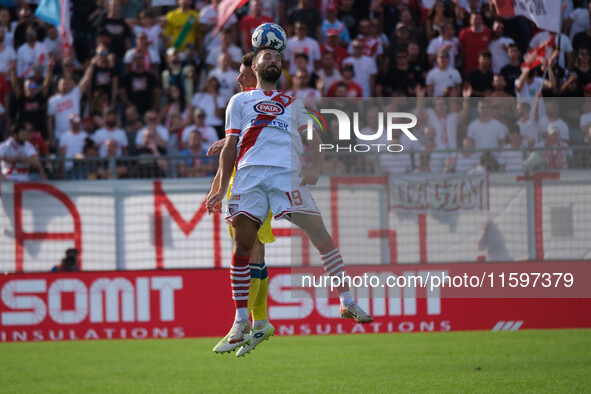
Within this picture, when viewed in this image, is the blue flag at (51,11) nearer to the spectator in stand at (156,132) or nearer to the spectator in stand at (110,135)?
the spectator in stand at (110,135)

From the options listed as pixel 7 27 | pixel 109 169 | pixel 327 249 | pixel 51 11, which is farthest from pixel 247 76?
pixel 7 27

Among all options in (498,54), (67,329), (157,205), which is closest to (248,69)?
(157,205)

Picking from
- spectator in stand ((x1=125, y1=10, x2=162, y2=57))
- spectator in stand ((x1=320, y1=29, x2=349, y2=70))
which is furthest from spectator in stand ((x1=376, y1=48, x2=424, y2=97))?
spectator in stand ((x1=125, y1=10, x2=162, y2=57))

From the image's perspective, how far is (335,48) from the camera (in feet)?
51.4

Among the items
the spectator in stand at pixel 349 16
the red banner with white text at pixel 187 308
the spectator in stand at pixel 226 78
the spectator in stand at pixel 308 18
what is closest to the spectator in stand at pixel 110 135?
the spectator in stand at pixel 226 78

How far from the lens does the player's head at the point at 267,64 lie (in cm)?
735

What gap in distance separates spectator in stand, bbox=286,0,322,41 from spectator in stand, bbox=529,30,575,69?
12.0 ft

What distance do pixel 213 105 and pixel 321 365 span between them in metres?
5.81

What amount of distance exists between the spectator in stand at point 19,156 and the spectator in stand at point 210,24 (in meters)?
3.72

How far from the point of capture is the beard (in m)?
7.37

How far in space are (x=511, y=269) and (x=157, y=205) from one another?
4839mm

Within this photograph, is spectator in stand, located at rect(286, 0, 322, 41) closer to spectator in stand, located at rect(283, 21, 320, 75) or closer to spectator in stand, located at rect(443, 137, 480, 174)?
spectator in stand, located at rect(283, 21, 320, 75)

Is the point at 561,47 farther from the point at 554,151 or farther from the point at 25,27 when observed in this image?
the point at 25,27

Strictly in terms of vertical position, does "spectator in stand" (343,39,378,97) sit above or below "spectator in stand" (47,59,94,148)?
above
